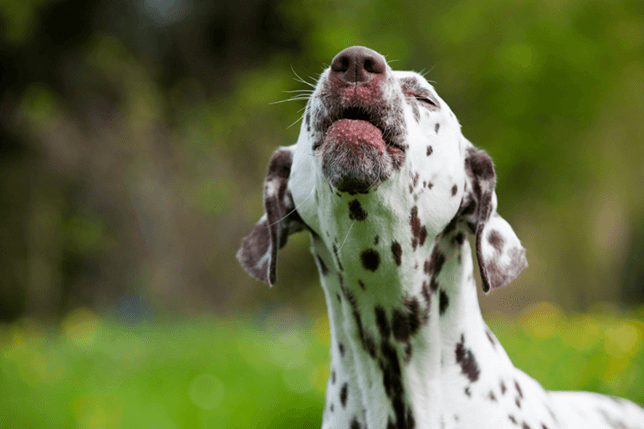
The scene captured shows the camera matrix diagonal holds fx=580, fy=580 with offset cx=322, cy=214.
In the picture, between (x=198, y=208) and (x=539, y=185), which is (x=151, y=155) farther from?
(x=539, y=185)

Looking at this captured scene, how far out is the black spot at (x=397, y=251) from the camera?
91.9 inches

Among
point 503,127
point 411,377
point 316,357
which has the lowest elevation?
point 411,377

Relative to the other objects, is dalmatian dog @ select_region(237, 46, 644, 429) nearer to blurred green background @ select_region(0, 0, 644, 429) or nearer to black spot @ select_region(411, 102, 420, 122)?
black spot @ select_region(411, 102, 420, 122)

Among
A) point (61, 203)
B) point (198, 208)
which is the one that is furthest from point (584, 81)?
point (61, 203)

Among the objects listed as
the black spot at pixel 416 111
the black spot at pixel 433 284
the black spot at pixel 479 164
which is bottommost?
the black spot at pixel 433 284

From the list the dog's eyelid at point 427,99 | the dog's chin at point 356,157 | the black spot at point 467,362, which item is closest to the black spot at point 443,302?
the black spot at point 467,362

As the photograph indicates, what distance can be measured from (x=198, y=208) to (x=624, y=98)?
11.7 metres

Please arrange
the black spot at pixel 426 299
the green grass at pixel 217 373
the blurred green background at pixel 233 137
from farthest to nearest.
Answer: the blurred green background at pixel 233 137
the green grass at pixel 217 373
the black spot at pixel 426 299

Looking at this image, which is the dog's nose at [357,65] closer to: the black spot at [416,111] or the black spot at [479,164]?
the black spot at [416,111]

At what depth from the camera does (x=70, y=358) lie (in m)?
6.21

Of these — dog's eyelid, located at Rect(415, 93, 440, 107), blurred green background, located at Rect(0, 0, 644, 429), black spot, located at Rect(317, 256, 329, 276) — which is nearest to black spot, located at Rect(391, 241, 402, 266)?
black spot, located at Rect(317, 256, 329, 276)

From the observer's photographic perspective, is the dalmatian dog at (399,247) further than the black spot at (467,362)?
No

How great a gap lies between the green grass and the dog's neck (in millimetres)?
1976

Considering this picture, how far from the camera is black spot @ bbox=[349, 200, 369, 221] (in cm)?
224
